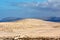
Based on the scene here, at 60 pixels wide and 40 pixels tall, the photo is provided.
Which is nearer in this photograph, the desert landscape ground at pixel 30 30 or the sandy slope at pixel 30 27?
the desert landscape ground at pixel 30 30

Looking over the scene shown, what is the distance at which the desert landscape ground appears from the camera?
7.32m

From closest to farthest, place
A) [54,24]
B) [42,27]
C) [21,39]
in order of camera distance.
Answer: [21,39] < [42,27] < [54,24]

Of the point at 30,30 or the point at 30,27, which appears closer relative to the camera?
the point at 30,30

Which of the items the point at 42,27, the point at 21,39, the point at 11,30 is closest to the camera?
the point at 21,39

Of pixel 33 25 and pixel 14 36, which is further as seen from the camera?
pixel 33 25

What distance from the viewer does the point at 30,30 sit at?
8477mm

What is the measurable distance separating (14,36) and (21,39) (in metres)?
0.34

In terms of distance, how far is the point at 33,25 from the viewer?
30.3 ft

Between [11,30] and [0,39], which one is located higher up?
[11,30]

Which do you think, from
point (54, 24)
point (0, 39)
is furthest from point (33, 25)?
point (0, 39)

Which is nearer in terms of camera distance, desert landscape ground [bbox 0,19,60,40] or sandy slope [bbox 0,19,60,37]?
desert landscape ground [bbox 0,19,60,40]

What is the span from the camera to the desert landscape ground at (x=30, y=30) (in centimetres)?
732

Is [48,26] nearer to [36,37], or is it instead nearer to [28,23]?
[28,23]

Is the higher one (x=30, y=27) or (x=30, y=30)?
(x=30, y=27)
